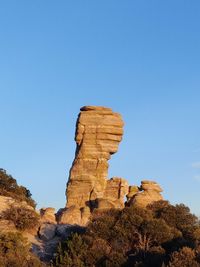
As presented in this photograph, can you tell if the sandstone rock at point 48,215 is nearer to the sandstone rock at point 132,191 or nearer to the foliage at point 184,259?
the sandstone rock at point 132,191

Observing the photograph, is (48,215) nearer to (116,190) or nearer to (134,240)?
(116,190)

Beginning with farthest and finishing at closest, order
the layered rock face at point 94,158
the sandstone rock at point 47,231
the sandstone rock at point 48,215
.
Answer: the layered rock face at point 94,158
the sandstone rock at point 48,215
the sandstone rock at point 47,231

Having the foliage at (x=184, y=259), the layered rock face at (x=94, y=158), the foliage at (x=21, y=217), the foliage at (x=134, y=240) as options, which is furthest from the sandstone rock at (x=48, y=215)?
the foliage at (x=184, y=259)

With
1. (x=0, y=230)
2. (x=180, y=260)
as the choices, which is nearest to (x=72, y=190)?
(x=0, y=230)

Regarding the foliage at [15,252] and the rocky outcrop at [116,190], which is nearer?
the foliage at [15,252]

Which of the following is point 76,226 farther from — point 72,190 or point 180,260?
point 180,260

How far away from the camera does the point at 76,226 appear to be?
4903 cm

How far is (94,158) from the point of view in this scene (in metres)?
58.3

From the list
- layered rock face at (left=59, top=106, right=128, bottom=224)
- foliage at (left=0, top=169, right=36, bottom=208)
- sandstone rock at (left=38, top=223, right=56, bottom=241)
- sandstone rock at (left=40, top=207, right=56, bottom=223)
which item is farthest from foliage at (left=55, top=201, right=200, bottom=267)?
foliage at (left=0, top=169, right=36, bottom=208)

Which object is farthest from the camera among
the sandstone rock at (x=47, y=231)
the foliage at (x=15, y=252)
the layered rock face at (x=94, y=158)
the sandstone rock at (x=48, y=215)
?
the layered rock face at (x=94, y=158)

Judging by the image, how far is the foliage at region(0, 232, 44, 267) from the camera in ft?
121

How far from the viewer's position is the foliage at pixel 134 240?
1558 inches

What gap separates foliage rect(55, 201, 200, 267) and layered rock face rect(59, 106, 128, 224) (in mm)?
6531

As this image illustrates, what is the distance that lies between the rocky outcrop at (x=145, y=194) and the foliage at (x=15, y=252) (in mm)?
15763
